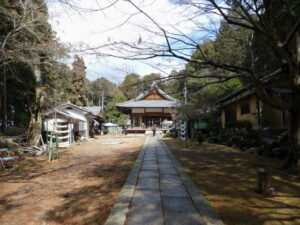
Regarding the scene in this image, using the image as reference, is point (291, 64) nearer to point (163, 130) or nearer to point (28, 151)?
point (28, 151)

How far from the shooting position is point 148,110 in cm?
2823

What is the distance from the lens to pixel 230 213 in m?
3.16

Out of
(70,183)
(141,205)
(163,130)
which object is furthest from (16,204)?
(163,130)

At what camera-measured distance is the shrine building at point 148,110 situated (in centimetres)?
2759

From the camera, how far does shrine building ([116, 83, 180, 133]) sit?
27.6 metres

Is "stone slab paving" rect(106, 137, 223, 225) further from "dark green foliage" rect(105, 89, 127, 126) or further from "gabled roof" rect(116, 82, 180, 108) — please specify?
"dark green foliage" rect(105, 89, 127, 126)

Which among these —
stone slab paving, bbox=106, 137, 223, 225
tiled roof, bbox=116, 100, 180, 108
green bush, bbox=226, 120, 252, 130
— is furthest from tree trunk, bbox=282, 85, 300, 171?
tiled roof, bbox=116, 100, 180, 108

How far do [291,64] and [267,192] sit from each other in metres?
3.32

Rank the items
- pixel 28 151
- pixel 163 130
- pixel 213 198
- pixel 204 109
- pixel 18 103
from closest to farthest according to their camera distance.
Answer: pixel 213 198 → pixel 28 151 → pixel 204 109 → pixel 18 103 → pixel 163 130

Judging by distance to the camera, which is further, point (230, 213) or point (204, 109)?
point (204, 109)

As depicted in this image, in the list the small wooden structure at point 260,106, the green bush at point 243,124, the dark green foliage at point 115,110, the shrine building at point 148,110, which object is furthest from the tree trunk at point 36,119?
the dark green foliage at point 115,110

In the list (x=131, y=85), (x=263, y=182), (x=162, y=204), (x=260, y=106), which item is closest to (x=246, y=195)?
(x=263, y=182)

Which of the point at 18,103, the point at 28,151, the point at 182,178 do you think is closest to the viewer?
the point at 182,178

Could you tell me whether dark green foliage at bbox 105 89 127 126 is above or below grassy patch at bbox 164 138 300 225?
above
